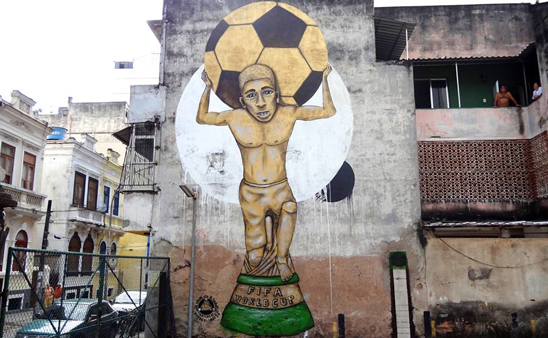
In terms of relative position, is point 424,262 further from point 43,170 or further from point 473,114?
point 43,170

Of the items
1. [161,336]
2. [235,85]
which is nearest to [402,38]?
[235,85]

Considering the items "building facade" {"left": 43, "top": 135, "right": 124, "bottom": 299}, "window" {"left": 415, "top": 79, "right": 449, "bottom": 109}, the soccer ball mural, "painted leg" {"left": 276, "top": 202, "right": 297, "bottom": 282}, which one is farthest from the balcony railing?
"window" {"left": 415, "top": 79, "right": 449, "bottom": 109}

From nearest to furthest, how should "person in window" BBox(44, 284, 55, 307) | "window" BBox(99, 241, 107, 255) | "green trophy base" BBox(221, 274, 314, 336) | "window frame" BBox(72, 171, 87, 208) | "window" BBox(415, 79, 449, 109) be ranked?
"person in window" BBox(44, 284, 55, 307) < "green trophy base" BBox(221, 274, 314, 336) < "window" BBox(415, 79, 449, 109) < "window frame" BBox(72, 171, 87, 208) < "window" BBox(99, 241, 107, 255)

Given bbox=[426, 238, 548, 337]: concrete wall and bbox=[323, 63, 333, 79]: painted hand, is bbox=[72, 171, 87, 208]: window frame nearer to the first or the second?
bbox=[323, 63, 333, 79]: painted hand

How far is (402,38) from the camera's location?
49.3ft

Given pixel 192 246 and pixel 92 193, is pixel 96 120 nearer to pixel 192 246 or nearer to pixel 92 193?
pixel 92 193

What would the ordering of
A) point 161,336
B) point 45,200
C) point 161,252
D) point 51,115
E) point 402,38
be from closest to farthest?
point 161,336, point 161,252, point 402,38, point 45,200, point 51,115

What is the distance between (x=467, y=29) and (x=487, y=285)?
8595mm

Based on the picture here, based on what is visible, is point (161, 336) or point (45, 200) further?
point (45, 200)

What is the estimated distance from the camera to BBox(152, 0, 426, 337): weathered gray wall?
12727 millimetres

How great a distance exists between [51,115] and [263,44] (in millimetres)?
24744

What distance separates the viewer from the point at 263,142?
13.6 metres

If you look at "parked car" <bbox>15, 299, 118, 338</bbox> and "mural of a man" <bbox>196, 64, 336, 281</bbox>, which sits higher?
"mural of a man" <bbox>196, 64, 336, 281</bbox>

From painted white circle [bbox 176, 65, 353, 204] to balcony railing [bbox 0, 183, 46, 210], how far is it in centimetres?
1161
